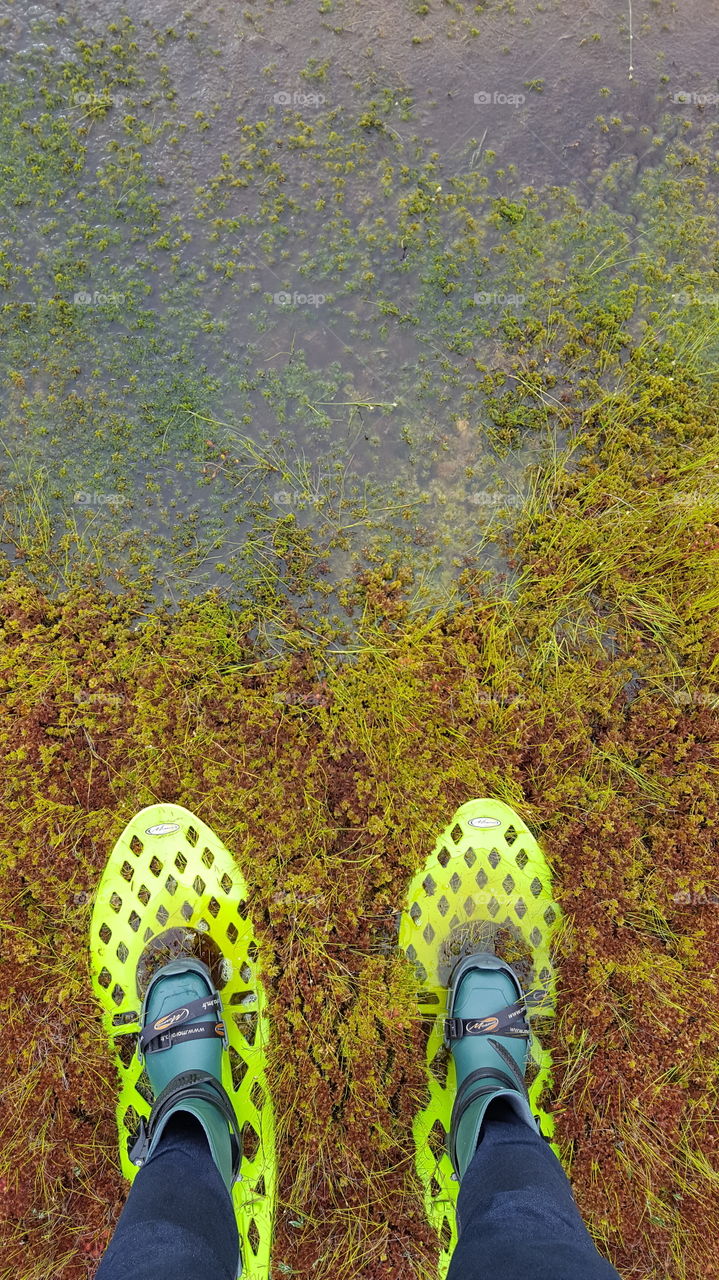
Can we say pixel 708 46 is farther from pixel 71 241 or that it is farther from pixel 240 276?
pixel 71 241

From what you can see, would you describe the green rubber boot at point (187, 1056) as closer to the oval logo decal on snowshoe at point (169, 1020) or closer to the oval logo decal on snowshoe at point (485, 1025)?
the oval logo decal on snowshoe at point (169, 1020)

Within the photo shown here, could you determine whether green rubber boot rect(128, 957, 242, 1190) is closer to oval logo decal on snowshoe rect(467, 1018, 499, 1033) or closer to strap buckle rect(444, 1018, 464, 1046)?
strap buckle rect(444, 1018, 464, 1046)

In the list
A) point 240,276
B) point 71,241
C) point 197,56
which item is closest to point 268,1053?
point 240,276

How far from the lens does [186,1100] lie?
8.82ft

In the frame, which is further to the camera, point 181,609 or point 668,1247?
point 181,609

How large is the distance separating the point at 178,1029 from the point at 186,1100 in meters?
0.28

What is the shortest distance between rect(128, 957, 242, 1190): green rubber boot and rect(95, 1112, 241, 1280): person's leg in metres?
0.08

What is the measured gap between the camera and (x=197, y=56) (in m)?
3.26

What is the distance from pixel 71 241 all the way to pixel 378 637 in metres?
2.51

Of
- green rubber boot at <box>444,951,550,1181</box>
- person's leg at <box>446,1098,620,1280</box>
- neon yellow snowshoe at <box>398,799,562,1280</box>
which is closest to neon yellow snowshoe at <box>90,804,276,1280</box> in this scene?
Result: neon yellow snowshoe at <box>398,799,562,1280</box>

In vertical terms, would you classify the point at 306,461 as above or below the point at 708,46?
below

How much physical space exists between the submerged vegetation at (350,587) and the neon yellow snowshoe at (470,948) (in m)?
0.10

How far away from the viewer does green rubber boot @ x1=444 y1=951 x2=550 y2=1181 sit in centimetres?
272

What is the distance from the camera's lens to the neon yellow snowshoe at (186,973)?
296 centimetres
